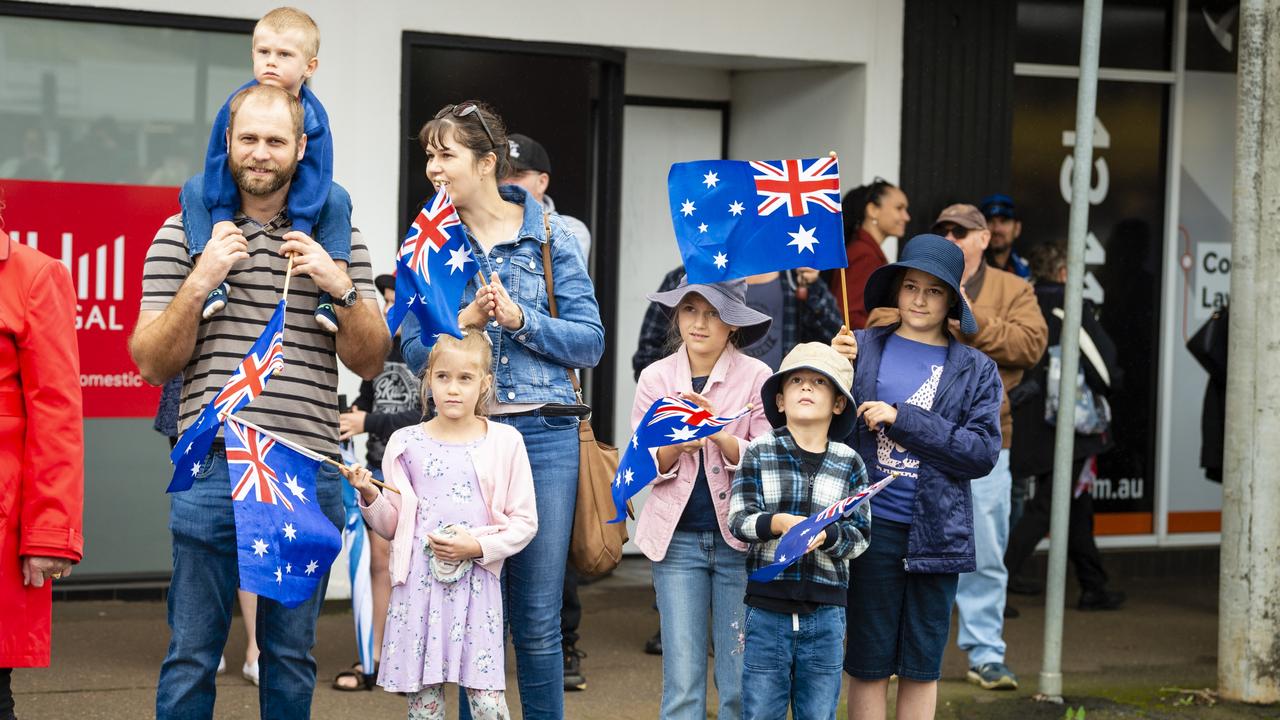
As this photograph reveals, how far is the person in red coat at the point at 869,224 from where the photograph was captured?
7887mm

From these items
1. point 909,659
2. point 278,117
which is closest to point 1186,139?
point 909,659

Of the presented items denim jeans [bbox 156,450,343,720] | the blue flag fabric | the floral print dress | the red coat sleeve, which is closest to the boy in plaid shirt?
the blue flag fabric

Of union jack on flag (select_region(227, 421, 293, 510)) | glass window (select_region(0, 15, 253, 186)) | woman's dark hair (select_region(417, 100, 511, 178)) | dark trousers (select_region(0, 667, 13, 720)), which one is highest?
glass window (select_region(0, 15, 253, 186))

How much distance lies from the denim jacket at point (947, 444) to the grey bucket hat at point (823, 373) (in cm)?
17

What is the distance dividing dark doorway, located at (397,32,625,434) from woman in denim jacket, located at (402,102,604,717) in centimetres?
347

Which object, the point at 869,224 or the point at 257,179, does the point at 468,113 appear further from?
the point at 869,224

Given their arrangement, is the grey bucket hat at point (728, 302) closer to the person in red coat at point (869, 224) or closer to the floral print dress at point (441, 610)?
the floral print dress at point (441, 610)

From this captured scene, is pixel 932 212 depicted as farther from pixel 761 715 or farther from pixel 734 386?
pixel 761 715

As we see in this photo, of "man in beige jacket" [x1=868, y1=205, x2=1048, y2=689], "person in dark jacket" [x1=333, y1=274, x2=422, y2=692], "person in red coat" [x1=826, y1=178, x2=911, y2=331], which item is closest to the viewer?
"person in dark jacket" [x1=333, y1=274, x2=422, y2=692]

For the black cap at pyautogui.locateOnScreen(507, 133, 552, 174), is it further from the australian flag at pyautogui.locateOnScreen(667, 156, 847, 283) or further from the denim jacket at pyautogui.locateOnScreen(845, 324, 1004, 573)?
the denim jacket at pyautogui.locateOnScreen(845, 324, 1004, 573)

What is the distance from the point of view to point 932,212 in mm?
9266

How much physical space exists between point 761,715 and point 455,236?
66.0 inches

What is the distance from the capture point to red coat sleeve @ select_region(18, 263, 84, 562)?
4227 millimetres

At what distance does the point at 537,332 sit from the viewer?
4.76 metres
